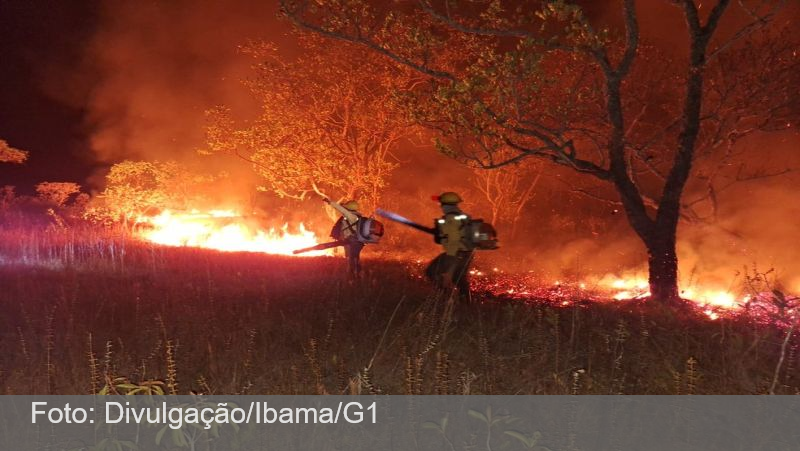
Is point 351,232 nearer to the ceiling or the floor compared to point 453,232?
nearer to the ceiling

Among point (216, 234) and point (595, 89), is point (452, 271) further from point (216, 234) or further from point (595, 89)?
point (216, 234)

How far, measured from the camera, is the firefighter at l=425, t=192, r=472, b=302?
8.57m

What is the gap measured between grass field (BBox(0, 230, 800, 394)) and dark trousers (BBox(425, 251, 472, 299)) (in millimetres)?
528

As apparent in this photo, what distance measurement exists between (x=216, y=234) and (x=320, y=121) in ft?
20.0

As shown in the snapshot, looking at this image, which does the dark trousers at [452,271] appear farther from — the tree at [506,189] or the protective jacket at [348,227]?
the tree at [506,189]

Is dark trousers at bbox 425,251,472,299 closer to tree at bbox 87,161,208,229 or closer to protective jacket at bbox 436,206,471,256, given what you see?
protective jacket at bbox 436,206,471,256

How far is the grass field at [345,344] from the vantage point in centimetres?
480

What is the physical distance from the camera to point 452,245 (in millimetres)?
8586

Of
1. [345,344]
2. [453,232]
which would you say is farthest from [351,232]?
[345,344]

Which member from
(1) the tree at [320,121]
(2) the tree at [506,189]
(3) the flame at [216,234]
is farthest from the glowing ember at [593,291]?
(2) the tree at [506,189]

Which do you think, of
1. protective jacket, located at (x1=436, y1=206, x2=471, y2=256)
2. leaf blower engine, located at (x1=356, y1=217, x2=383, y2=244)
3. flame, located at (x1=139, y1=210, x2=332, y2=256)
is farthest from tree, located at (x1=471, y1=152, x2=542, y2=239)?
protective jacket, located at (x1=436, y1=206, x2=471, y2=256)

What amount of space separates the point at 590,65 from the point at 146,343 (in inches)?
425
